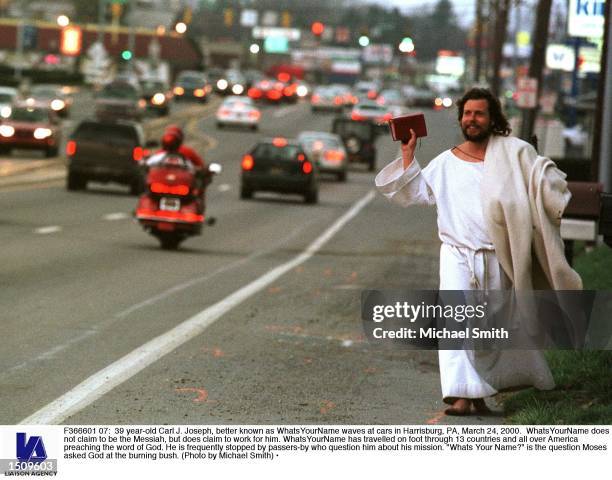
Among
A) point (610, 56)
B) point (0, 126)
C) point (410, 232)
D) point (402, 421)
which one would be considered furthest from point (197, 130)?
point (402, 421)

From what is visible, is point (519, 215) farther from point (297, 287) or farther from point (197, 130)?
point (197, 130)

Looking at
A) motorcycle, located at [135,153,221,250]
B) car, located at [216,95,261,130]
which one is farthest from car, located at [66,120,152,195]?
car, located at [216,95,261,130]

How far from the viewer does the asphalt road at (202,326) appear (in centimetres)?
923

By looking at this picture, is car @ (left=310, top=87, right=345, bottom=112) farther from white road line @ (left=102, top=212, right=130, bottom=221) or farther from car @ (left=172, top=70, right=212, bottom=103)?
white road line @ (left=102, top=212, right=130, bottom=221)

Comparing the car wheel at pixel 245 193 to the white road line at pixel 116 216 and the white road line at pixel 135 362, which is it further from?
the white road line at pixel 135 362

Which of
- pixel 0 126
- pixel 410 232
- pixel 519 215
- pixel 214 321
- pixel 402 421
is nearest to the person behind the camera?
pixel 519 215

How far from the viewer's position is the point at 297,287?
1811 centimetres

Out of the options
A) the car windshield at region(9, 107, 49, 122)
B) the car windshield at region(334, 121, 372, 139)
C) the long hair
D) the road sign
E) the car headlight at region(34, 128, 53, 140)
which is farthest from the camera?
the car windshield at region(334, 121, 372, 139)

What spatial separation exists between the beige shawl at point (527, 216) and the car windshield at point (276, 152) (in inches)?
1298

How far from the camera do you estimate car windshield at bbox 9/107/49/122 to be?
50.7 meters

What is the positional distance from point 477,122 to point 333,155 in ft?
151

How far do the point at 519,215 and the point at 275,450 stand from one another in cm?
198

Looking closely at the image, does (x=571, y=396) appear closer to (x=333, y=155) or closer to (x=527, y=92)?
(x=527, y=92)

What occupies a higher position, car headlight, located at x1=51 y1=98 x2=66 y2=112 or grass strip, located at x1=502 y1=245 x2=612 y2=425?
grass strip, located at x1=502 y1=245 x2=612 y2=425
